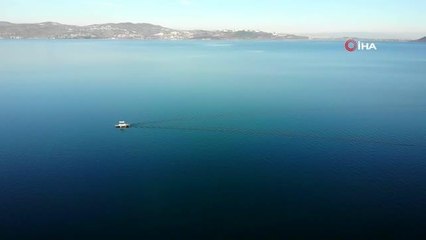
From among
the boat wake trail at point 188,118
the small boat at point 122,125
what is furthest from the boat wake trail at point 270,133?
the boat wake trail at point 188,118

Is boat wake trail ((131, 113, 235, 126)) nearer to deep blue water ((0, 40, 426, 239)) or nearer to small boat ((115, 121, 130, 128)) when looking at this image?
deep blue water ((0, 40, 426, 239))

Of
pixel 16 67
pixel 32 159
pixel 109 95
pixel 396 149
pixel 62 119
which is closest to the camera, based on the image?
pixel 32 159

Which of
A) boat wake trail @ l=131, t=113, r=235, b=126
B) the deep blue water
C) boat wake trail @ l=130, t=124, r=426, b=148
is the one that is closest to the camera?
Result: the deep blue water

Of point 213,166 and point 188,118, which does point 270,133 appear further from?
point 188,118

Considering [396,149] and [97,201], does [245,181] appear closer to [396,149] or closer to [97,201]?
[97,201]

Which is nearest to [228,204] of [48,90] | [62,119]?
[62,119]

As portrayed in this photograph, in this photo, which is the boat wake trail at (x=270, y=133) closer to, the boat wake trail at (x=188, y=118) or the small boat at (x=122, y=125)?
the small boat at (x=122, y=125)

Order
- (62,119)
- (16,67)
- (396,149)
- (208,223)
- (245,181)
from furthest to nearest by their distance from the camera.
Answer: (16,67) < (62,119) < (396,149) < (245,181) < (208,223)

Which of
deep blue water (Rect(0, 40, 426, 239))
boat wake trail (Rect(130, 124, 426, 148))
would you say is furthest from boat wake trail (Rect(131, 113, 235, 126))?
boat wake trail (Rect(130, 124, 426, 148))

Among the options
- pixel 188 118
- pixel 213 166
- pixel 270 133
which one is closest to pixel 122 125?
pixel 188 118
